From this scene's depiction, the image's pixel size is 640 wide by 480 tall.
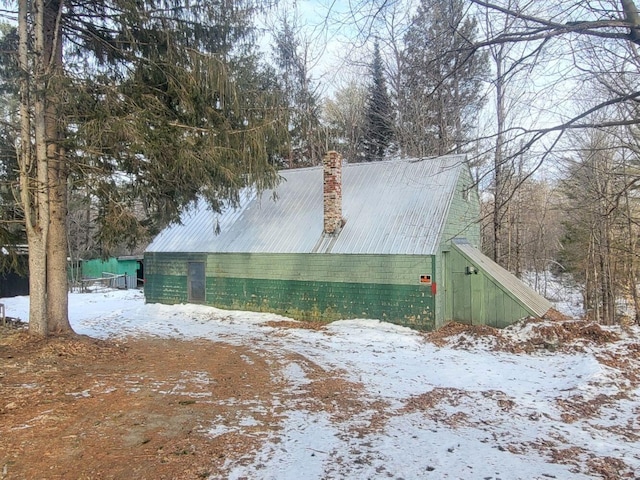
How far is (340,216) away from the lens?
12719 mm

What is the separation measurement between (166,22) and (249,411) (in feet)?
23.0

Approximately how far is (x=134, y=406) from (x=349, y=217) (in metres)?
8.87

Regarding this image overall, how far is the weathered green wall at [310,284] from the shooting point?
1077cm

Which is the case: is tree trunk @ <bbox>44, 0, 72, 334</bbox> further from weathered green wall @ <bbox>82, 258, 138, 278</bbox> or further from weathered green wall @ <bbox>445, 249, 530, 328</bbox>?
weathered green wall @ <bbox>82, 258, 138, 278</bbox>

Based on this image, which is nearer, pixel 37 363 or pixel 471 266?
pixel 37 363

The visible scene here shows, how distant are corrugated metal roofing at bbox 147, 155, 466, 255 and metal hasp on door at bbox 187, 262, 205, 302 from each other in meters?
0.58

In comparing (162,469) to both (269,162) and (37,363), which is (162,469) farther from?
(269,162)

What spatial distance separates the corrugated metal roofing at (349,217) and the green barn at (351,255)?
0.04 m

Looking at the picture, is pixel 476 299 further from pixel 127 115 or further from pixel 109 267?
pixel 109 267

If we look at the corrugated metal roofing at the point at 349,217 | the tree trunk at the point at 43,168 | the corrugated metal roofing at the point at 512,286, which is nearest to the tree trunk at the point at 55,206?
the tree trunk at the point at 43,168

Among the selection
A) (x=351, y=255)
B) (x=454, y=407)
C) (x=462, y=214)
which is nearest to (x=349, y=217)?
(x=351, y=255)

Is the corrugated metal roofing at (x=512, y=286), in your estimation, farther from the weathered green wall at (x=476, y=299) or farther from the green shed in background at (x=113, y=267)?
the green shed in background at (x=113, y=267)

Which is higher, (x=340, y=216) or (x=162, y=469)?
(x=340, y=216)

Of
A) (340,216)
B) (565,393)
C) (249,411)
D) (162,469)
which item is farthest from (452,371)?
(340,216)
